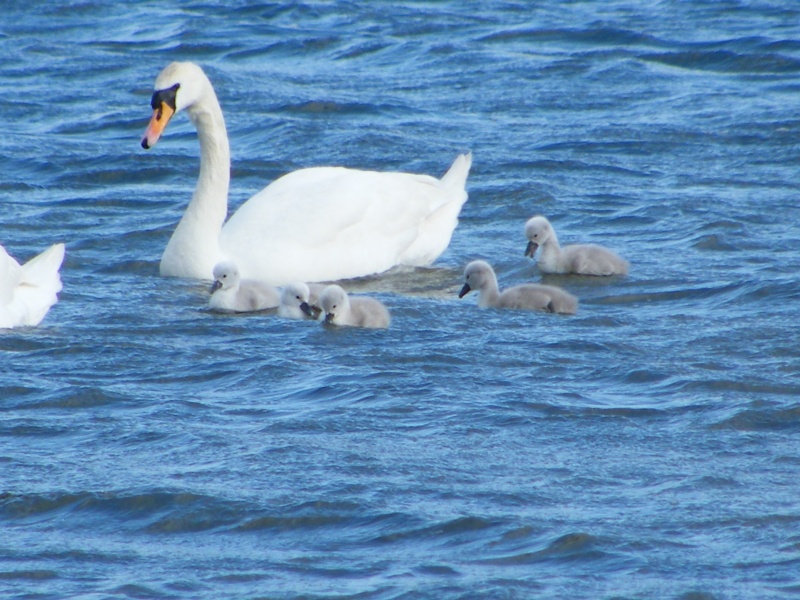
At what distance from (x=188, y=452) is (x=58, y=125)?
30.1 feet

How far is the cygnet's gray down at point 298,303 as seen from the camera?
944 centimetres

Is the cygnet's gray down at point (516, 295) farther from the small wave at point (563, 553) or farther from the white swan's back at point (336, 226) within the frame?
the small wave at point (563, 553)

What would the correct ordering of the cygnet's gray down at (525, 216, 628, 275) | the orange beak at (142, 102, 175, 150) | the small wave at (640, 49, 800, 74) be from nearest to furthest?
the cygnet's gray down at (525, 216, 628, 275), the orange beak at (142, 102, 175, 150), the small wave at (640, 49, 800, 74)

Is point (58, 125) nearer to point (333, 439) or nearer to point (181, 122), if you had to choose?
point (181, 122)

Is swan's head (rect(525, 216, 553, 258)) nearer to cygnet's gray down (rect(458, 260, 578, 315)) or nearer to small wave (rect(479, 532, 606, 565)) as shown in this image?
cygnet's gray down (rect(458, 260, 578, 315))

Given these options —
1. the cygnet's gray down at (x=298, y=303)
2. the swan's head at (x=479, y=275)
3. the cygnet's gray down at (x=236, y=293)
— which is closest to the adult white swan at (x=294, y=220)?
the cygnet's gray down at (x=236, y=293)

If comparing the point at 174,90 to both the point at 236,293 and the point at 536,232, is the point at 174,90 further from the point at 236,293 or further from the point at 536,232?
the point at 536,232

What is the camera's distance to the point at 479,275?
32.0 feet

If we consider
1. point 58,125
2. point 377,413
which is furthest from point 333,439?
point 58,125

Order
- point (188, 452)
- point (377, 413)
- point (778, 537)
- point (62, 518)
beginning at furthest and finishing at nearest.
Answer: point (377, 413)
point (188, 452)
point (62, 518)
point (778, 537)

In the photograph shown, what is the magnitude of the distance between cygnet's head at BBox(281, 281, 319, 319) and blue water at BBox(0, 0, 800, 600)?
0.16m

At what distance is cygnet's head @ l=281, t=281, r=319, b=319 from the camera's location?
9.43 metres

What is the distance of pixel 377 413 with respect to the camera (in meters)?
7.52

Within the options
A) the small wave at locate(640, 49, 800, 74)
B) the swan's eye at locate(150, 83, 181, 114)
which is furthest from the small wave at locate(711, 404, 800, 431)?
the small wave at locate(640, 49, 800, 74)
